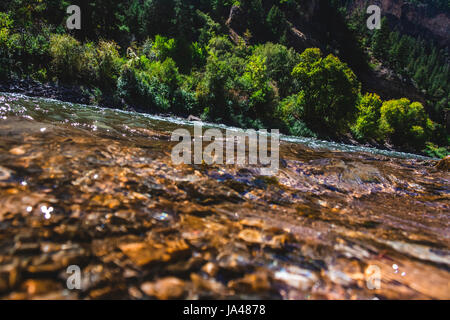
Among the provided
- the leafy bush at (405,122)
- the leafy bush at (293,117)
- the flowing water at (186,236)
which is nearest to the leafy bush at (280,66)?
the leafy bush at (293,117)

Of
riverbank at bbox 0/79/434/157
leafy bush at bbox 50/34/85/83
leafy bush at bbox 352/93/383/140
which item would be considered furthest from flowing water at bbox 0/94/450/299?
leafy bush at bbox 352/93/383/140

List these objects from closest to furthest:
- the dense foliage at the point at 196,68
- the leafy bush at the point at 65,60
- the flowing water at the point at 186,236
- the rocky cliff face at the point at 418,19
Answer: the flowing water at the point at 186,236
the leafy bush at the point at 65,60
the dense foliage at the point at 196,68
the rocky cliff face at the point at 418,19

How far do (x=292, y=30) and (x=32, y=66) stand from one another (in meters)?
59.6

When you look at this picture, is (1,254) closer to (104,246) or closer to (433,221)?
(104,246)

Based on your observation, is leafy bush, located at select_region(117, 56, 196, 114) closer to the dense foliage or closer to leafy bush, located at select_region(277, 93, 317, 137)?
the dense foliage

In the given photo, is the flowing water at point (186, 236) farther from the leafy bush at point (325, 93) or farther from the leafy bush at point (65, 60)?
the leafy bush at point (325, 93)

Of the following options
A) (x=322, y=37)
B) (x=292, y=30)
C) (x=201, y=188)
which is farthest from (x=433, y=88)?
(x=201, y=188)

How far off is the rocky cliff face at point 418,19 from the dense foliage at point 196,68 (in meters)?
88.8

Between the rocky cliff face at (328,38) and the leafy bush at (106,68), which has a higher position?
the rocky cliff face at (328,38)

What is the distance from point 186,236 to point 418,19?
16083 cm

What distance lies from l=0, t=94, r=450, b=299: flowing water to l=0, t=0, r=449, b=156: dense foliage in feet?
56.1

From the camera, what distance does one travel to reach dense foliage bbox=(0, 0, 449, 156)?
16938 mm

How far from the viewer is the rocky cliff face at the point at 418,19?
107 m

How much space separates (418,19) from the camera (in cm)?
10969
